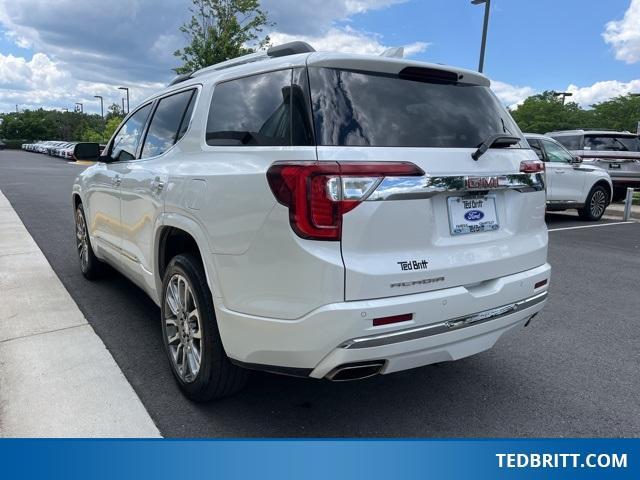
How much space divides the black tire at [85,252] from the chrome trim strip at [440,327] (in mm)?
3922

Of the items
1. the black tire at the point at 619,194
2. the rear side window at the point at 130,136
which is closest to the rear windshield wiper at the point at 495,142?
the rear side window at the point at 130,136

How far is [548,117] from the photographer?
44.2m

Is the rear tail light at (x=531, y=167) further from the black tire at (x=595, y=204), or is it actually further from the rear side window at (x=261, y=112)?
the black tire at (x=595, y=204)

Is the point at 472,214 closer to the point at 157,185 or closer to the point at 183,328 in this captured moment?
the point at 183,328

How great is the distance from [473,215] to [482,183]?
170mm

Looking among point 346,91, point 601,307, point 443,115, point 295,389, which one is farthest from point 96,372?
point 601,307

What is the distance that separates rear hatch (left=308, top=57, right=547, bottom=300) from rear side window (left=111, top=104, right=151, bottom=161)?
228 cm

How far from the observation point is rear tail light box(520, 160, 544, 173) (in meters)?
2.96

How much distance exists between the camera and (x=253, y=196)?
2412 mm

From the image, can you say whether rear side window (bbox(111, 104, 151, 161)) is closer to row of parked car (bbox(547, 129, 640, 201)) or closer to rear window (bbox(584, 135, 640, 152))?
row of parked car (bbox(547, 129, 640, 201))

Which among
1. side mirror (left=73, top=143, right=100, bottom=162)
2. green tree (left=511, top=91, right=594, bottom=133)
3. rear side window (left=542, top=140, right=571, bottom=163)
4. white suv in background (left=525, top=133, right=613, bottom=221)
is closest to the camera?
side mirror (left=73, top=143, right=100, bottom=162)

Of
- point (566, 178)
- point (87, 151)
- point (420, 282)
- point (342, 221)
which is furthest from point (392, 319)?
point (566, 178)

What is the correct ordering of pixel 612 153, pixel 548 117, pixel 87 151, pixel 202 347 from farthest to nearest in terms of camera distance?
pixel 548 117
pixel 612 153
pixel 87 151
pixel 202 347

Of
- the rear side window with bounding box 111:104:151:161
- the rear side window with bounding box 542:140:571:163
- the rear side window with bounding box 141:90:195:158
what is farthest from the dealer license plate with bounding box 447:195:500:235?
the rear side window with bounding box 542:140:571:163
